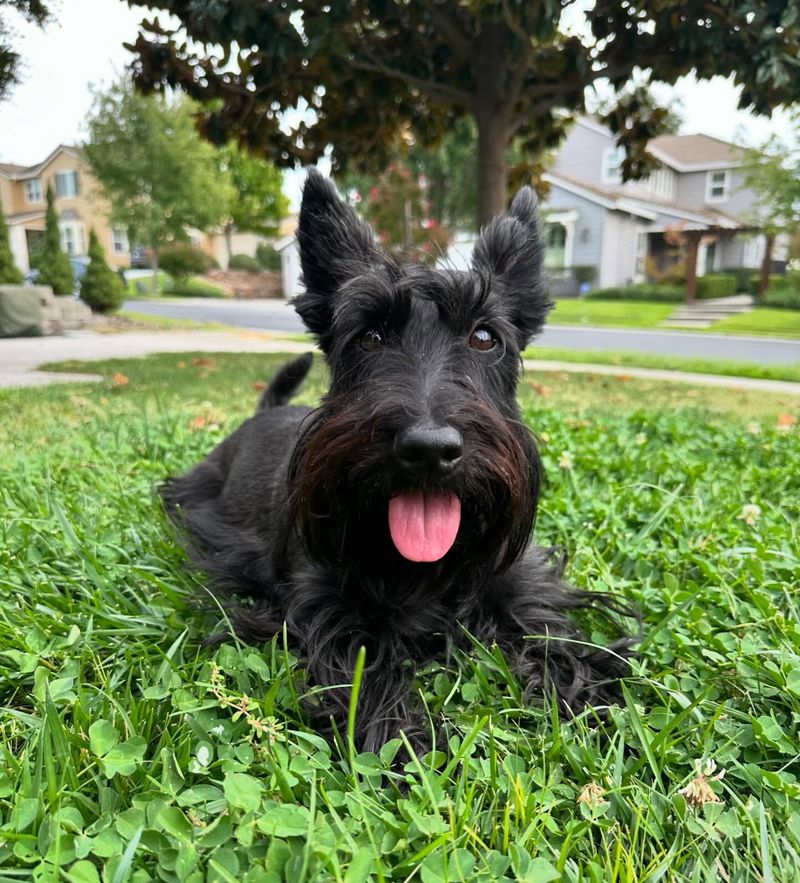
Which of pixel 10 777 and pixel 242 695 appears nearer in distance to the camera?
pixel 10 777

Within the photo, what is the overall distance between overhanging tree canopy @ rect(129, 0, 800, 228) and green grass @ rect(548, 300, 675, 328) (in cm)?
1386

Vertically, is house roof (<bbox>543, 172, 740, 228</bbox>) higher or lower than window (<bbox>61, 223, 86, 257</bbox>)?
higher

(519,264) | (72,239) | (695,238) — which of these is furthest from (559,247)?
(519,264)

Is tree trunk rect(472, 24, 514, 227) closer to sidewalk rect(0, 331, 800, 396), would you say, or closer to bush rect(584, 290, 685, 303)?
sidewalk rect(0, 331, 800, 396)

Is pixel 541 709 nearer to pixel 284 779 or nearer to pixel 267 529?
pixel 284 779

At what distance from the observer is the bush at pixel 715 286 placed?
30.4 metres

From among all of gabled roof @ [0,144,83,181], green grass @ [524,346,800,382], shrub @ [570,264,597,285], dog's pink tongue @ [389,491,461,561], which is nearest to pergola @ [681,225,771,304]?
shrub @ [570,264,597,285]

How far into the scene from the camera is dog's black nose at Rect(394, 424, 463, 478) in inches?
62.9

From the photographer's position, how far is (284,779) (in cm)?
142

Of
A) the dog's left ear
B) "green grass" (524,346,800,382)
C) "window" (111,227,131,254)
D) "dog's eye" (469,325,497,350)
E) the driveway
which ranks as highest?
"window" (111,227,131,254)

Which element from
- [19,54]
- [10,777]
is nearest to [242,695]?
[10,777]

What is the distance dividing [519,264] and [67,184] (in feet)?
23.8

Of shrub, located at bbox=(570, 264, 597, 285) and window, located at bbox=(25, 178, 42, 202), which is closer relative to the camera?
window, located at bbox=(25, 178, 42, 202)

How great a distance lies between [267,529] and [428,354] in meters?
1.34
